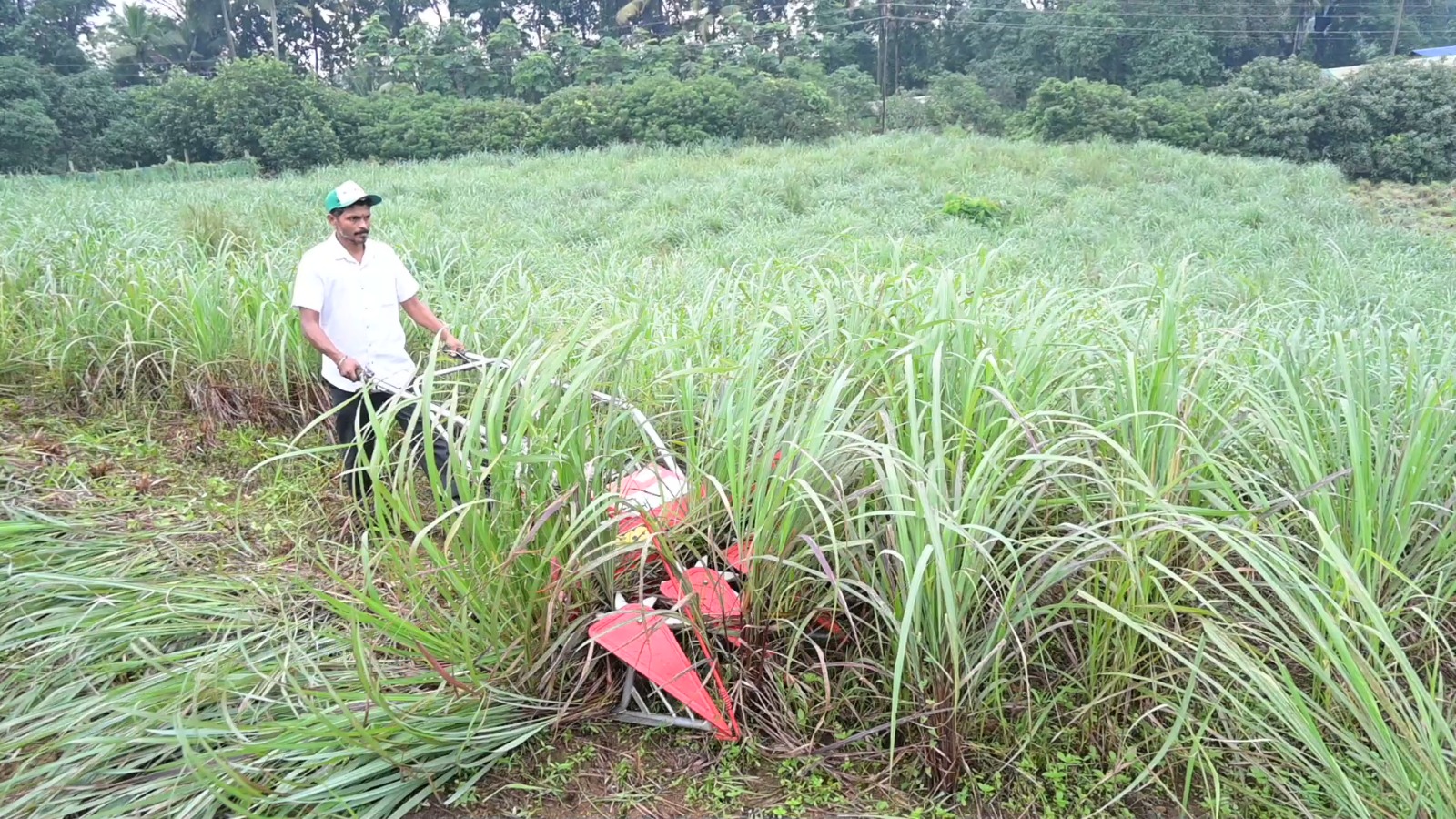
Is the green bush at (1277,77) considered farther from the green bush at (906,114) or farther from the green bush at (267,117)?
the green bush at (267,117)

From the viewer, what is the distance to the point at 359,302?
306 centimetres

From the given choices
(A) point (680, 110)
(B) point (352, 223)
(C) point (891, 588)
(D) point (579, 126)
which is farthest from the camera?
(A) point (680, 110)

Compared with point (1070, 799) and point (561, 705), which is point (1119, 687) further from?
point (561, 705)

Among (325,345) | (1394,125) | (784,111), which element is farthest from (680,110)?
(325,345)

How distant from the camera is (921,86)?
3231 cm

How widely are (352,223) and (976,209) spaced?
8354 millimetres

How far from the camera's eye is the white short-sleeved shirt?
295 centimetres

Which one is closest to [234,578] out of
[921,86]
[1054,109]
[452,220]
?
[452,220]

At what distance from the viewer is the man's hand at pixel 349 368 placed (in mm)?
2699

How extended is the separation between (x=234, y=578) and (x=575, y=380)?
117 centimetres

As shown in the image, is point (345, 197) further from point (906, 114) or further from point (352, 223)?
point (906, 114)

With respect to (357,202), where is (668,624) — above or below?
below

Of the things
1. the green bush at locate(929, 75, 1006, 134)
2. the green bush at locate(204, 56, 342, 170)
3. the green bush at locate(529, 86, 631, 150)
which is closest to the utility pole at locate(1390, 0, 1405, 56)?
the green bush at locate(929, 75, 1006, 134)

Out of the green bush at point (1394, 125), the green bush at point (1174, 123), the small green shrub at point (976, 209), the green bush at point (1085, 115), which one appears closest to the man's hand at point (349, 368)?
the small green shrub at point (976, 209)
